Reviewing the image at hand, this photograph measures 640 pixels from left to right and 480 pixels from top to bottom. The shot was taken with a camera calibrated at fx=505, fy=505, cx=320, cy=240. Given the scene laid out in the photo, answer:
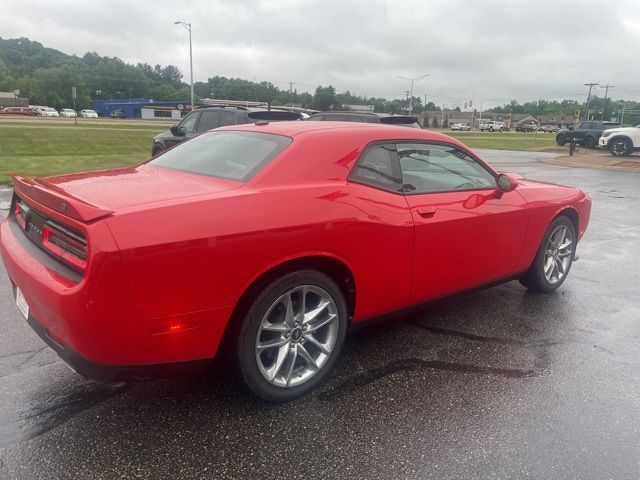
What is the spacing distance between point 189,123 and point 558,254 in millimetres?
9910

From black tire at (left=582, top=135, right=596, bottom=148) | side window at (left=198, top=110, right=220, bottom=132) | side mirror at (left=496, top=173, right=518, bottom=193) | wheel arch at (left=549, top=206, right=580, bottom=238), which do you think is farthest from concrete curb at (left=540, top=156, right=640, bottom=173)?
side mirror at (left=496, top=173, right=518, bottom=193)

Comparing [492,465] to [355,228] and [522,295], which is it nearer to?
[355,228]

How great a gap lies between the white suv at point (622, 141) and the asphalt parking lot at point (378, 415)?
22729mm

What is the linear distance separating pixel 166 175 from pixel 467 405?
2.27 m

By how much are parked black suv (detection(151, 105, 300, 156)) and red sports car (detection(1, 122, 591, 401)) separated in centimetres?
706

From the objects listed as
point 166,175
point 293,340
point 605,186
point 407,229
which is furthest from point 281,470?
point 605,186

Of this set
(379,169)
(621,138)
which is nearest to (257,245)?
(379,169)

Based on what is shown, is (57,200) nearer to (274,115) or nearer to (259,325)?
(259,325)

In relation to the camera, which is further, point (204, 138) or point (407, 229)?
point (204, 138)

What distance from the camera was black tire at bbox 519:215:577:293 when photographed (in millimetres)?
4441

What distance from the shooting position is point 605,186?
13.6 m

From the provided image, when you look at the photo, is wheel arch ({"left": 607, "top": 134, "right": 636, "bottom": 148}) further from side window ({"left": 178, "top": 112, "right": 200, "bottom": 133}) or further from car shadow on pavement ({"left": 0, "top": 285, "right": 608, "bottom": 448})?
car shadow on pavement ({"left": 0, "top": 285, "right": 608, "bottom": 448})

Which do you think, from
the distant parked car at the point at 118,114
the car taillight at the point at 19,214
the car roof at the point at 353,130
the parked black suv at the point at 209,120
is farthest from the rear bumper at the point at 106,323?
the distant parked car at the point at 118,114

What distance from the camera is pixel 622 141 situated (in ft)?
75.8
